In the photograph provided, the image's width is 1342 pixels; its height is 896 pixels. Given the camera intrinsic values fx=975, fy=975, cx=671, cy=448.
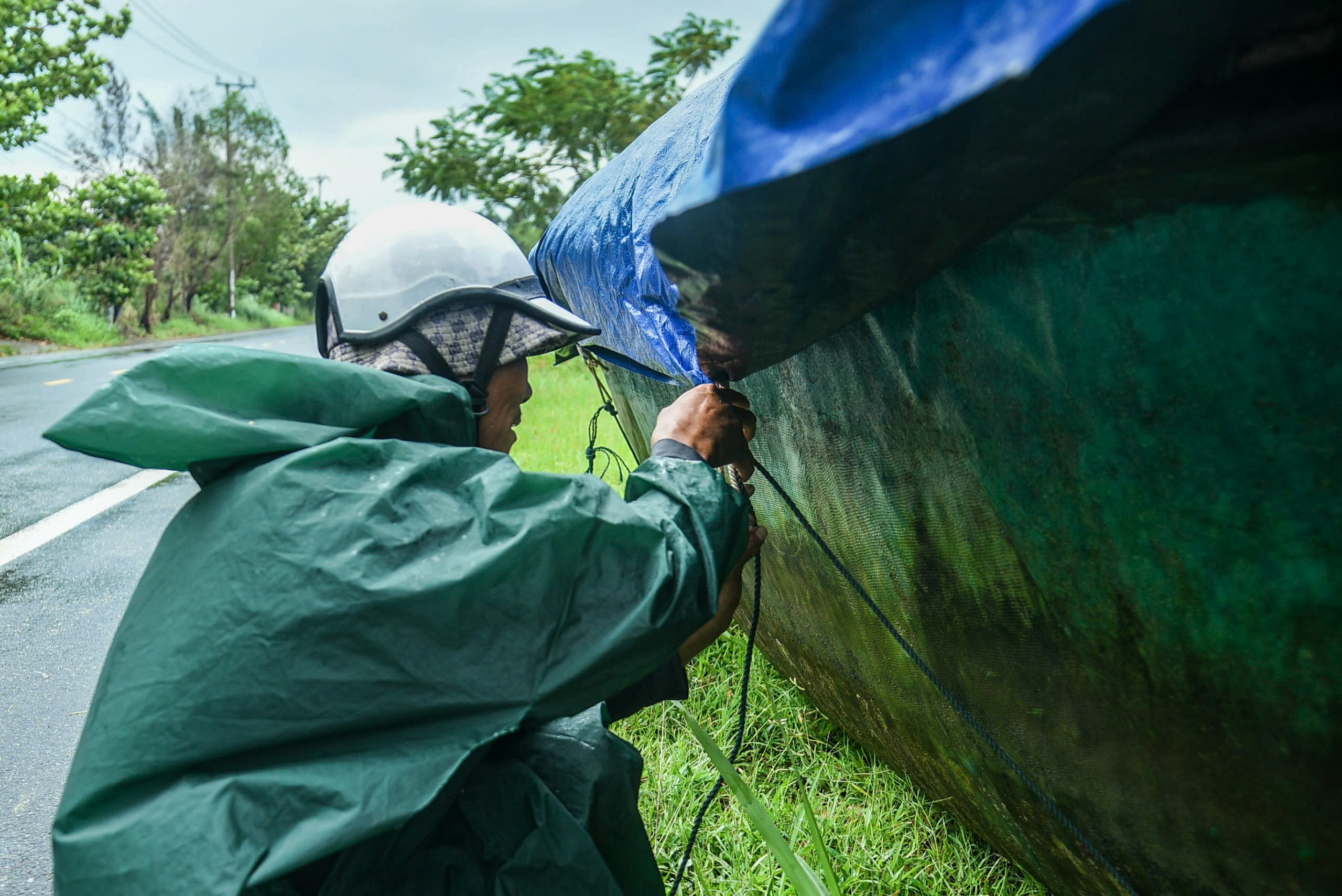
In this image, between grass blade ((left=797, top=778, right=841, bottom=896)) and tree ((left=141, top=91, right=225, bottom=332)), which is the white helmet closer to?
grass blade ((left=797, top=778, right=841, bottom=896))

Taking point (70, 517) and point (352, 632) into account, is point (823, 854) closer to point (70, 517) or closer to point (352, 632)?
point (352, 632)

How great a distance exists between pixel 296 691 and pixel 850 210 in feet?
2.78

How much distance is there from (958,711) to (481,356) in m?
1.11

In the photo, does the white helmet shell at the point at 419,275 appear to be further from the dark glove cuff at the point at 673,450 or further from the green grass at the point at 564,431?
the green grass at the point at 564,431

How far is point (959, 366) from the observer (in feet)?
4.35

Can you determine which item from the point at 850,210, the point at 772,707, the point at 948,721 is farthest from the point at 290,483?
the point at 772,707

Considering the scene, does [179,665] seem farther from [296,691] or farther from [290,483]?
[290,483]

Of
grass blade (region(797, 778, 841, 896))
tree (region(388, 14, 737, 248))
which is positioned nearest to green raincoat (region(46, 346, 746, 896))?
grass blade (region(797, 778, 841, 896))

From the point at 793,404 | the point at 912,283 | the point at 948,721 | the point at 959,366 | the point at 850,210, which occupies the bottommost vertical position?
the point at 948,721

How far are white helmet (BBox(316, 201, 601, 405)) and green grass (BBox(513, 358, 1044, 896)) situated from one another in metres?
1.19

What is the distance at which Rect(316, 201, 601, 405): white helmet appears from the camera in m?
1.82

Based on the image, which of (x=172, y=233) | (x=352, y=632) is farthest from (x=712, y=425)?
(x=172, y=233)

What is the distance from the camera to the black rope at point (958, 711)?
156 cm

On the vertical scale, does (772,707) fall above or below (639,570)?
below
